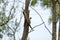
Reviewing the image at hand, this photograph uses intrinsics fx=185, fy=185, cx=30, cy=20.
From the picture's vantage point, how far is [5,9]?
4.47 m

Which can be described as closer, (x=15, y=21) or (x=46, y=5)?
(x=46, y=5)

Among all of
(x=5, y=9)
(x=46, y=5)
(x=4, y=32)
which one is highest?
(x=46, y=5)

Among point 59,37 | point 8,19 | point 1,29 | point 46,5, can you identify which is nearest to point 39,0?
point 46,5

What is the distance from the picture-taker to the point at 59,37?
3.34 m

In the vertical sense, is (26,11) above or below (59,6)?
above

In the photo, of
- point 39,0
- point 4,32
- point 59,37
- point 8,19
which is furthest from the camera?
point 4,32

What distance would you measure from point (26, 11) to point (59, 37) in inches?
67.7

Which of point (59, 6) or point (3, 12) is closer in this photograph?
point (59, 6)

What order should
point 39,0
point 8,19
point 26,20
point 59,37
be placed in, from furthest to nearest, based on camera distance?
point 8,19 → point 59,37 → point 39,0 → point 26,20

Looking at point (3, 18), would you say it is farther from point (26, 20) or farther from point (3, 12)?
point (26, 20)

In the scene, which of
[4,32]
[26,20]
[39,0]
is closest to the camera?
[26,20]

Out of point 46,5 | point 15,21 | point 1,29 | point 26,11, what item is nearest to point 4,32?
point 1,29

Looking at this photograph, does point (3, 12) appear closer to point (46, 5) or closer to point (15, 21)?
point (15, 21)

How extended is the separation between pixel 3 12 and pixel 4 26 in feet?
1.16
